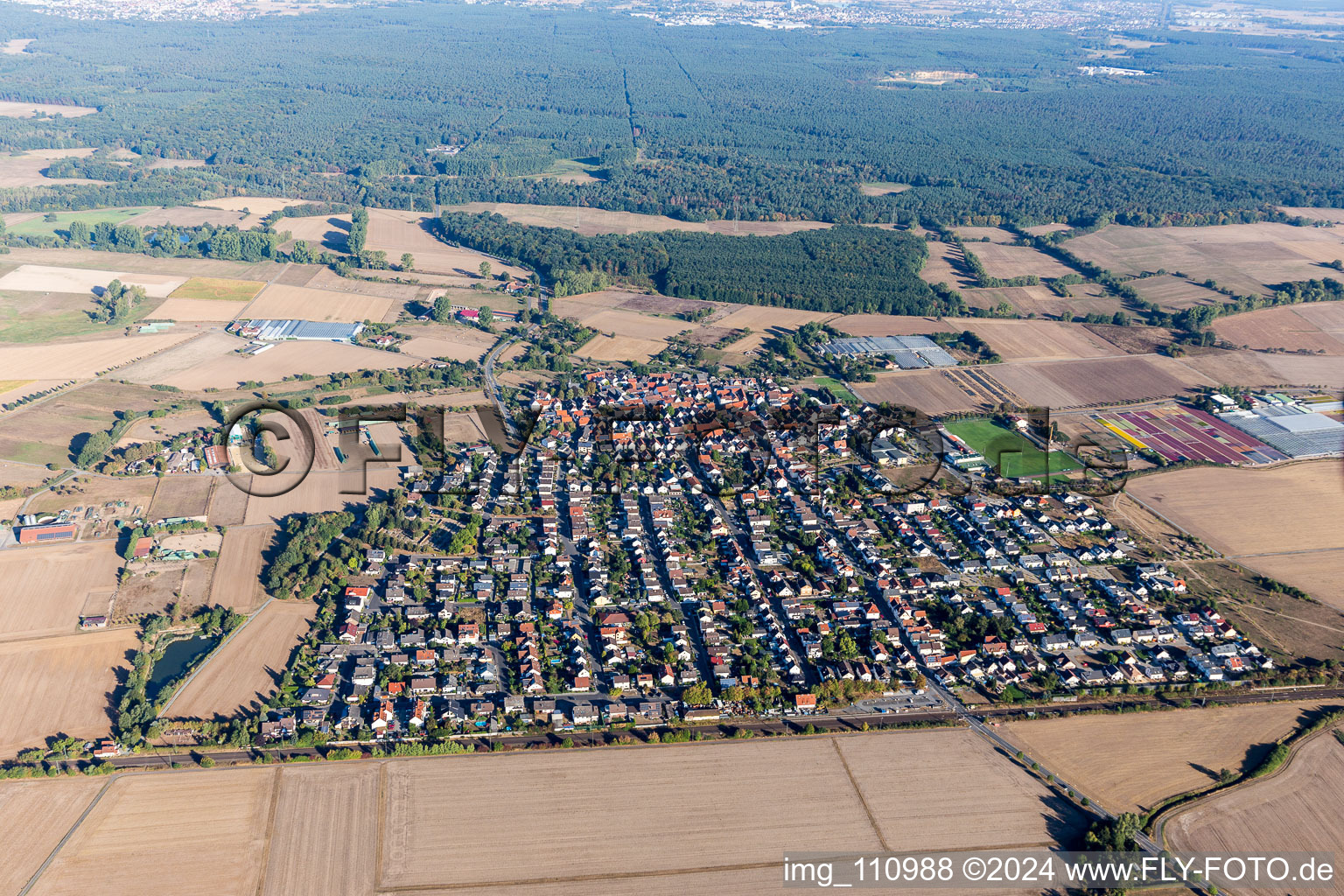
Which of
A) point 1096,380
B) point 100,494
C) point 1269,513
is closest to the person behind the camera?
point 1269,513

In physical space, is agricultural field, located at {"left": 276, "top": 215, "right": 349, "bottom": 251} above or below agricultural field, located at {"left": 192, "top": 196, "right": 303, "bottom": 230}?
below

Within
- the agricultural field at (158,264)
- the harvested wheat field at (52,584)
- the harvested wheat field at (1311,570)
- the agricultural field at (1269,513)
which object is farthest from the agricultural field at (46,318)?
the harvested wheat field at (1311,570)

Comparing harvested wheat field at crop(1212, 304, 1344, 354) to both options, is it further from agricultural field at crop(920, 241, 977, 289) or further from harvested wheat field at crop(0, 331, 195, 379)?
harvested wheat field at crop(0, 331, 195, 379)

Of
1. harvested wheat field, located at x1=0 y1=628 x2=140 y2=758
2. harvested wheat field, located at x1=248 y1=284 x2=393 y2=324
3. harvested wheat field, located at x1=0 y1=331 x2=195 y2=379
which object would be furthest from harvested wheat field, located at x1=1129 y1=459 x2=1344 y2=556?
harvested wheat field, located at x1=0 y1=331 x2=195 y2=379

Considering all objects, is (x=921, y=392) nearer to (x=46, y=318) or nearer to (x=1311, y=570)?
(x=1311, y=570)

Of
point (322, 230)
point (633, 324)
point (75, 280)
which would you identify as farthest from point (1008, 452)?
point (75, 280)
